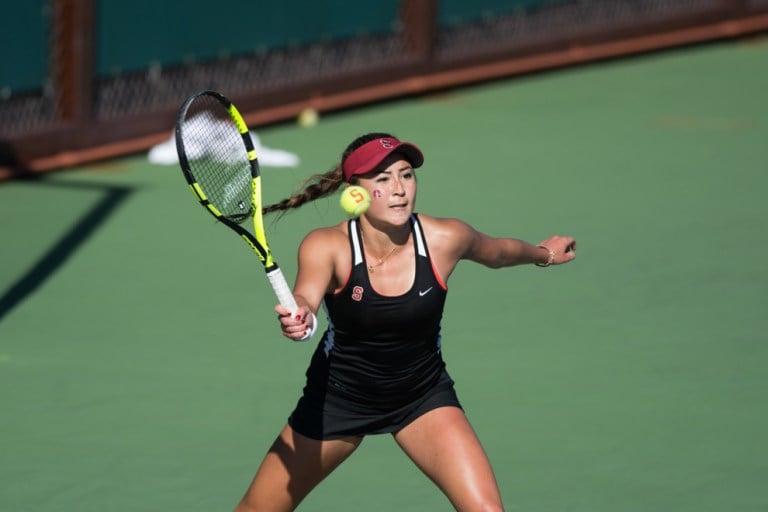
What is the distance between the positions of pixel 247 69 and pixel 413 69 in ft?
5.73

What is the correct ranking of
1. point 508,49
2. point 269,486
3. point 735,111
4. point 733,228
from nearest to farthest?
point 269,486
point 733,228
point 735,111
point 508,49

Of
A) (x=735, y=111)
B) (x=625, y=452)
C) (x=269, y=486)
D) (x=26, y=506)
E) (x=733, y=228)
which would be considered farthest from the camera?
(x=735, y=111)

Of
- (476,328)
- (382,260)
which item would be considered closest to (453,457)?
(382,260)

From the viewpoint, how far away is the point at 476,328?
745cm

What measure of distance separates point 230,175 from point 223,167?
7cm

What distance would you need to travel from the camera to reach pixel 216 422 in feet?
20.6

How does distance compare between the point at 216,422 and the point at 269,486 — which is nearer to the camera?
the point at 269,486

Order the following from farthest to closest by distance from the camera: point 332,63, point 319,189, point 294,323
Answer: point 332,63 < point 319,189 < point 294,323

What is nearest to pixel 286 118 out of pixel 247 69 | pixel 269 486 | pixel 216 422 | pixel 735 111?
pixel 247 69

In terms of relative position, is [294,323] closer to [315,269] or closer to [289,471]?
[315,269]

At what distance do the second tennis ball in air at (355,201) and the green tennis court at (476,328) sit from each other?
60.9 inches

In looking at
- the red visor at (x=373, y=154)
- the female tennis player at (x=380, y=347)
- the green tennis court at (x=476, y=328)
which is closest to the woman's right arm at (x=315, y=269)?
the female tennis player at (x=380, y=347)

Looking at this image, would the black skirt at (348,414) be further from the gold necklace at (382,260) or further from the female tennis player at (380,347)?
the gold necklace at (382,260)

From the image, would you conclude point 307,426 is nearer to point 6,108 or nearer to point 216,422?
point 216,422
